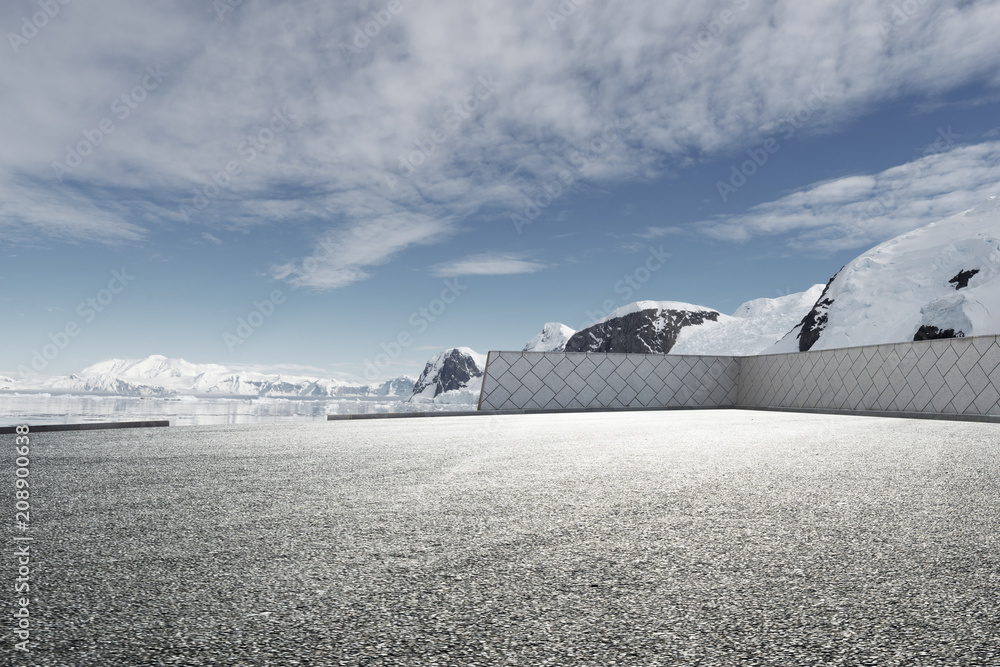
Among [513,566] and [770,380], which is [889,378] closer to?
[770,380]

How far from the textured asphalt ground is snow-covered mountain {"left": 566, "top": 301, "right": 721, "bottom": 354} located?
329 ft

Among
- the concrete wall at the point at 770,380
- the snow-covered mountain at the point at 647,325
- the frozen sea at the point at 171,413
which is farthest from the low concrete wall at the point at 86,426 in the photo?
the snow-covered mountain at the point at 647,325

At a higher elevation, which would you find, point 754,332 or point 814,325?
point 754,332

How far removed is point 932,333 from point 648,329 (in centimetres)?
7374

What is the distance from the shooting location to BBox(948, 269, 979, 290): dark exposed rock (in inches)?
1585

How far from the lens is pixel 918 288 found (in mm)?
42656

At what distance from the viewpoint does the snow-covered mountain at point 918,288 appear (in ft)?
115

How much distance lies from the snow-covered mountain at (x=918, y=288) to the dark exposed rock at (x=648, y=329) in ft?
177

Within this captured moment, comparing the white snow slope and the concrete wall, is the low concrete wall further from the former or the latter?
the white snow slope

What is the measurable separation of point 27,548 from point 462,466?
2363 millimetres

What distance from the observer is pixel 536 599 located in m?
1.46

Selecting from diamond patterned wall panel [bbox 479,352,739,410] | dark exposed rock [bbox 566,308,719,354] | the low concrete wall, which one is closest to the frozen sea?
the low concrete wall
